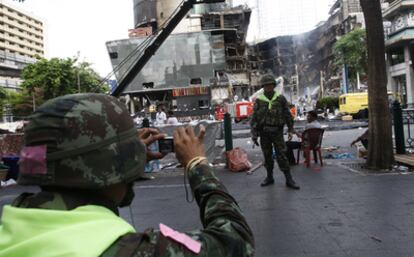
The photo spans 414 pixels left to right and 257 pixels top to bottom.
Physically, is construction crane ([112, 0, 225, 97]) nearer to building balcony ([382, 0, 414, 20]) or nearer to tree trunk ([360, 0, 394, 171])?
tree trunk ([360, 0, 394, 171])

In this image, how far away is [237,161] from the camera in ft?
37.4

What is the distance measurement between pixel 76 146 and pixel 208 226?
413 millimetres

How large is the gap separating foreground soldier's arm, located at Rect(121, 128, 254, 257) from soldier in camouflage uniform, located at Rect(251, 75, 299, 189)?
271 inches

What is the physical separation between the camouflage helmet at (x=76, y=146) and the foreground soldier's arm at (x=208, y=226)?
0.20 meters

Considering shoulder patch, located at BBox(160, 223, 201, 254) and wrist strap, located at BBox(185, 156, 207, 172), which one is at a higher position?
wrist strap, located at BBox(185, 156, 207, 172)

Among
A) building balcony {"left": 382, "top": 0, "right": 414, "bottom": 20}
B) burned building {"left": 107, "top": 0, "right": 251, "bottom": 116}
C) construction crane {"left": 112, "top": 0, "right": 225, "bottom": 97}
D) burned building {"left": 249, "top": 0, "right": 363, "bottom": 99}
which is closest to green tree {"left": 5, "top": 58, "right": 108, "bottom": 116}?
burned building {"left": 107, "top": 0, "right": 251, "bottom": 116}

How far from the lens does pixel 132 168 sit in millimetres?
1431

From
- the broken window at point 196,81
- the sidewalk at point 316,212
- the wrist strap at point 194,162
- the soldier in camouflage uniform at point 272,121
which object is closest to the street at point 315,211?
the sidewalk at point 316,212

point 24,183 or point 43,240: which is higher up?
point 24,183

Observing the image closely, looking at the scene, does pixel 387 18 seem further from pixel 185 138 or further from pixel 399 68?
pixel 185 138

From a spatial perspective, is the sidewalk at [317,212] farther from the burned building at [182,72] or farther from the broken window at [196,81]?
the broken window at [196,81]

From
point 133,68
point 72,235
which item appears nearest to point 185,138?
point 72,235

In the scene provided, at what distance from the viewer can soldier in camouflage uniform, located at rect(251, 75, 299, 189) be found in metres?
8.46

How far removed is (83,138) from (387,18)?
56.3m
